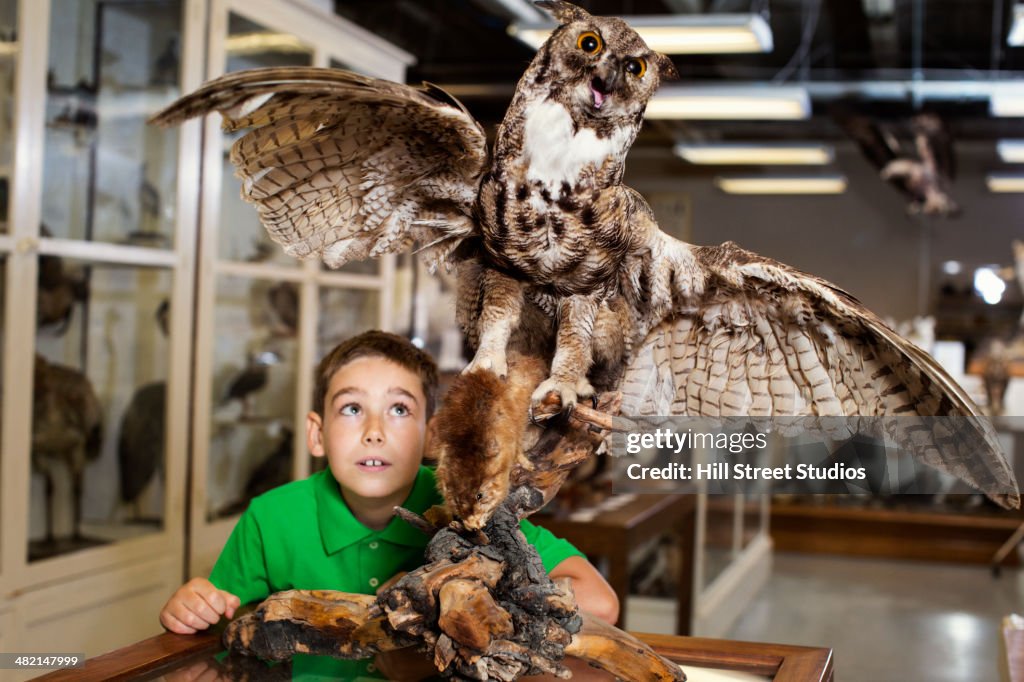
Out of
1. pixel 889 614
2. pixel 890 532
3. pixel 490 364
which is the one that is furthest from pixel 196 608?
pixel 890 532

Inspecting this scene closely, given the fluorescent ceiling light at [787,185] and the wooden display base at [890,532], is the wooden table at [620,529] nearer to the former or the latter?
the fluorescent ceiling light at [787,185]

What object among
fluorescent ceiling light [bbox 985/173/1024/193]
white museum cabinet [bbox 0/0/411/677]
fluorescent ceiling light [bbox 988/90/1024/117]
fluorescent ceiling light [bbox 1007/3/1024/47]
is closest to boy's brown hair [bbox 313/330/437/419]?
white museum cabinet [bbox 0/0/411/677]

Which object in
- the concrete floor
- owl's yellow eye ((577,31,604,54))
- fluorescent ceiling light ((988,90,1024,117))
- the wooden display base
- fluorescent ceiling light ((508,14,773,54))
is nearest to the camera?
owl's yellow eye ((577,31,604,54))

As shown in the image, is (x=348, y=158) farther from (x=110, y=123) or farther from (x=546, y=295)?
(x=110, y=123)

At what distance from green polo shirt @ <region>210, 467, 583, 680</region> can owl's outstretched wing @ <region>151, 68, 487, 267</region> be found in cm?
40

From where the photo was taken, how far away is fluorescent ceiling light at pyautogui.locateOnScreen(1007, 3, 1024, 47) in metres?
4.00

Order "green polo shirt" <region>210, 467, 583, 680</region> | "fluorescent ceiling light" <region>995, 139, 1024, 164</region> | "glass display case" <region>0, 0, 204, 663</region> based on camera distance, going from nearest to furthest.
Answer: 1. "green polo shirt" <region>210, 467, 583, 680</region>
2. "glass display case" <region>0, 0, 204, 663</region>
3. "fluorescent ceiling light" <region>995, 139, 1024, 164</region>

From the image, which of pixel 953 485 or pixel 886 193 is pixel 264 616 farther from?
pixel 886 193

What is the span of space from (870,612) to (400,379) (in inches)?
170

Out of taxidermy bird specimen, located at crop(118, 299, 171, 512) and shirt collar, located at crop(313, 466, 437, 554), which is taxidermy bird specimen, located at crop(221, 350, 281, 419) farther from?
shirt collar, located at crop(313, 466, 437, 554)

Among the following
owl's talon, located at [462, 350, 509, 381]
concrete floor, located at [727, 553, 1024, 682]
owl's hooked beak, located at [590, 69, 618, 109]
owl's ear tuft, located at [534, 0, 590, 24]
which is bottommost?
concrete floor, located at [727, 553, 1024, 682]

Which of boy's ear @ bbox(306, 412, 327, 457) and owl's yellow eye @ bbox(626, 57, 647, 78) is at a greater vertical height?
owl's yellow eye @ bbox(626, 57, 647, 78)

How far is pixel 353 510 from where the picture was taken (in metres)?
1.35

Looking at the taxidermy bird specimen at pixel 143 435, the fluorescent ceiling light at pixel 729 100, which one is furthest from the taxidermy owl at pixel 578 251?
the fluorescent ceiling light at pixel 729 100
